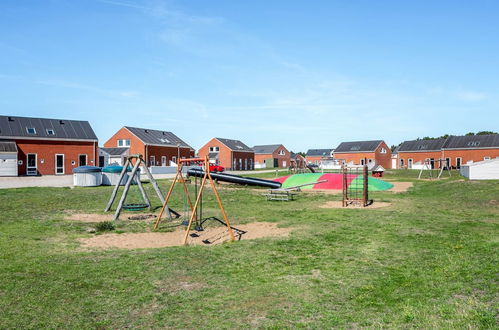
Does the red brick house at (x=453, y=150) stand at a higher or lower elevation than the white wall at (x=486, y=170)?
higher

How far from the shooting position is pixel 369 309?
5398mm

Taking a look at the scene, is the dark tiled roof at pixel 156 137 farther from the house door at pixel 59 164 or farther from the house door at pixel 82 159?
the house door at pixel 59 164

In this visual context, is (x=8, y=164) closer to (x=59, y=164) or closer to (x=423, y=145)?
(x=59, y=164)

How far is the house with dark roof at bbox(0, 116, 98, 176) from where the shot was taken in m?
41.0

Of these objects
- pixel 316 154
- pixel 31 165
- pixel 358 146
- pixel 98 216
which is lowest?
pixel 98 216

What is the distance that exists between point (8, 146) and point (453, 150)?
67.7 metres

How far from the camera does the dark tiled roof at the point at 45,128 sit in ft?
142

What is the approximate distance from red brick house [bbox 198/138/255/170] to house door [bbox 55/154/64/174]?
90.7 feet

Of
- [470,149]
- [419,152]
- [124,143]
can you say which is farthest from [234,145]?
[470,149]

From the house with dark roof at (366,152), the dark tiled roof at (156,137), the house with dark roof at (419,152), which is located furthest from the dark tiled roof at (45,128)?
the house with dark roof at (419,152)

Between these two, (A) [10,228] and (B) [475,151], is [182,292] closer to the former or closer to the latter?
(A) [10,228]

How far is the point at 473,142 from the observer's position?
210ft

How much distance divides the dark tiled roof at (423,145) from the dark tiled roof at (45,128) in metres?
58.5

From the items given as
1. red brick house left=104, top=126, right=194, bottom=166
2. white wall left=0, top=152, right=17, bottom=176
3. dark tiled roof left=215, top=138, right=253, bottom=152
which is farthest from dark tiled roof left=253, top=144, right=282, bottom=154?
white wall left=0, top=152, right=17, bottom=176
